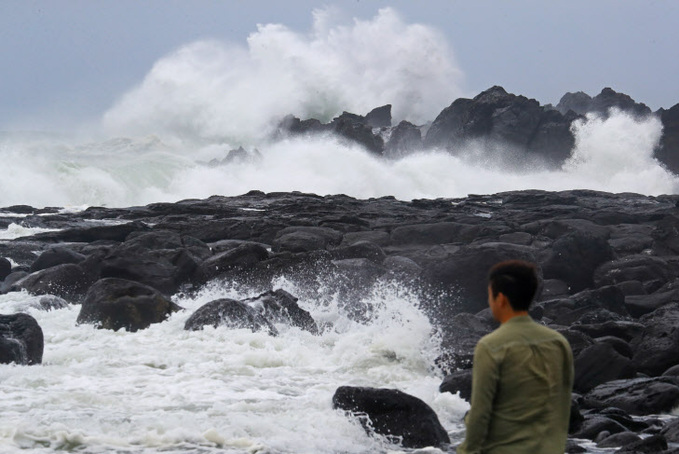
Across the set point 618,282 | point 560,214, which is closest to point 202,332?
point 618,282

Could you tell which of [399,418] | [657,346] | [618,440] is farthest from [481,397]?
[657,346]

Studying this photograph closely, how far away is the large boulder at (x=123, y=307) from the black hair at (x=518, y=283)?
9300 mm

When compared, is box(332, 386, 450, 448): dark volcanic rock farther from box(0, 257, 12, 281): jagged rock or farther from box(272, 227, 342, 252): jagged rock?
box(0, 257, 12, 281): jagged rock

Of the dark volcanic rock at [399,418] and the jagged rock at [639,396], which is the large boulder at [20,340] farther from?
the jagged rock at [639,396]

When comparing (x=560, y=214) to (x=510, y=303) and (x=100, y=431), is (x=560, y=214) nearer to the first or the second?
(x=100, y=431)

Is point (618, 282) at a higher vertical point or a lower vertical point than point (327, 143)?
lower

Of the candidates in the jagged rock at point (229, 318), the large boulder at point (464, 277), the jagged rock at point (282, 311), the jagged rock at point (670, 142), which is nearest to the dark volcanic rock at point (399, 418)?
the jagged rock at point (229, 318)

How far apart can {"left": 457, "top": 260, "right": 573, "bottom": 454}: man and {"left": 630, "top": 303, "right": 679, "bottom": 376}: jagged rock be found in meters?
7.40

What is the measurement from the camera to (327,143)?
57125mm

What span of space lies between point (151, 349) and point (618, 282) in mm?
9324

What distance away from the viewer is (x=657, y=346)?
404 inches

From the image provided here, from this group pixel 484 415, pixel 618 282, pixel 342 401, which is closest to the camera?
pixel 484 415

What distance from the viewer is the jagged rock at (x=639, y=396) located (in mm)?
8391

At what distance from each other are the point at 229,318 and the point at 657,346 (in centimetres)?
554
